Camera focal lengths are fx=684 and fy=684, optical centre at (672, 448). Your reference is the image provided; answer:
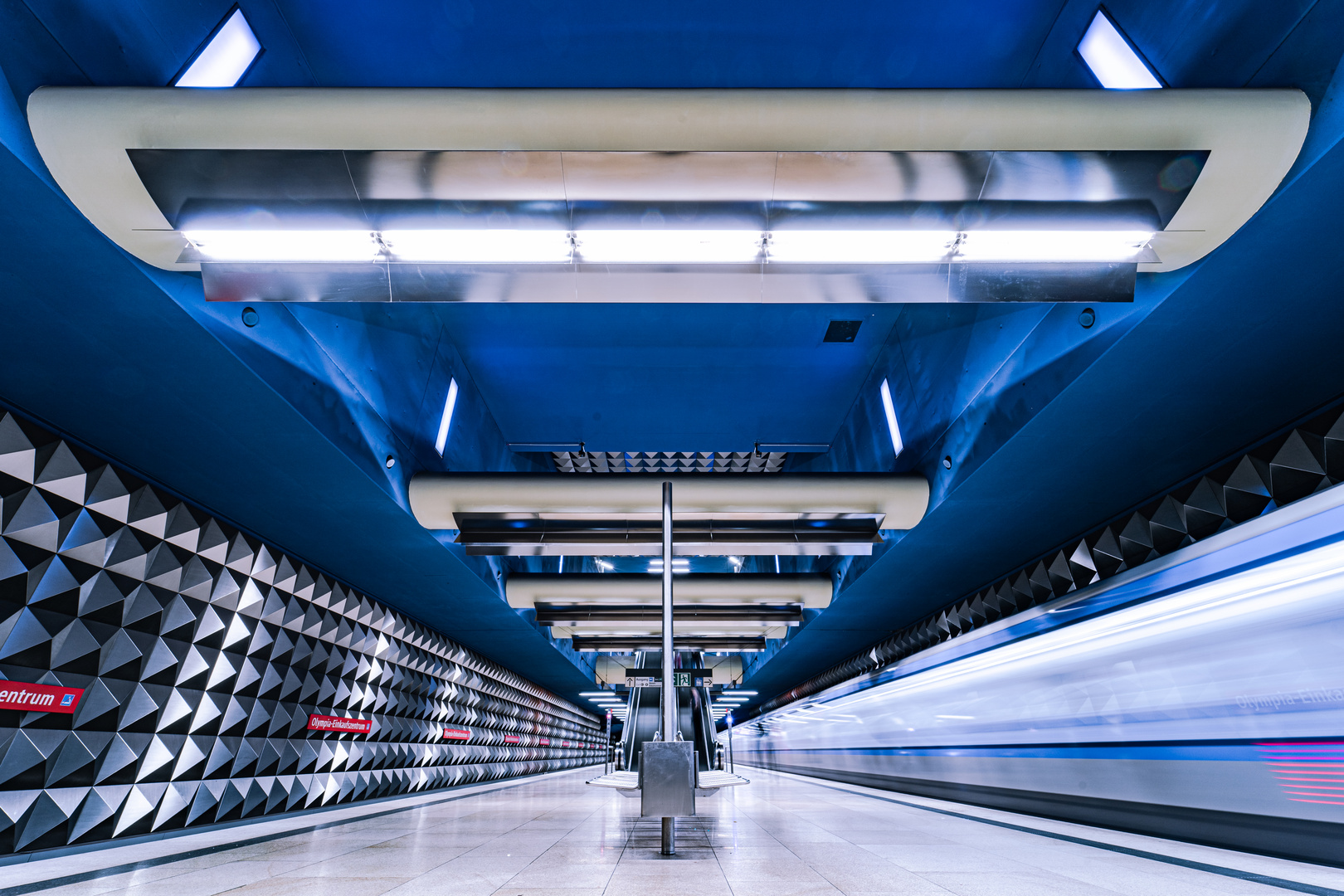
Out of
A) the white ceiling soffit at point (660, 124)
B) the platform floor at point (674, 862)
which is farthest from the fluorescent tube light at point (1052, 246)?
the platform floor at point (674, 862)

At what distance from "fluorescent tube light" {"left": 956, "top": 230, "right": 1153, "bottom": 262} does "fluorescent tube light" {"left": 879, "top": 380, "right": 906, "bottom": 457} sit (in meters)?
5.12

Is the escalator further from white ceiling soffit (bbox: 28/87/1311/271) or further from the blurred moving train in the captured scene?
white ceiling soffit (bbox: 28/87/1311/271)

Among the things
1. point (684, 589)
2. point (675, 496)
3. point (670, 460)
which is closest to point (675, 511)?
point (675, 496)

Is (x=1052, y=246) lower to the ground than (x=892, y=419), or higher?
lower

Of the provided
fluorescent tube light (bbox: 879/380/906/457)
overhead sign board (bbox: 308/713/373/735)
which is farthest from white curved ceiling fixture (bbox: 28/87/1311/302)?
overhead sign board (bbox: 308/713/373/735)

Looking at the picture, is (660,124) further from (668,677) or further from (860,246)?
(668,677)

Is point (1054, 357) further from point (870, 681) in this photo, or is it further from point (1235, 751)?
point (870, 681)

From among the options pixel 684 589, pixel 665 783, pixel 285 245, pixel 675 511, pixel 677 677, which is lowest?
pixel 665 783

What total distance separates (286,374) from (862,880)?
6.29 meters

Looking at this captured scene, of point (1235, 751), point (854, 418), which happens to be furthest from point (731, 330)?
point (1235, 751)

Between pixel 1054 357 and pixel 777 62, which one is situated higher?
pixel 777 62

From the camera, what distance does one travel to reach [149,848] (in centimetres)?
693

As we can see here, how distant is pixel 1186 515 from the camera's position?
25.5 feet

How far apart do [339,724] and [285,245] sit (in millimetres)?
10497
